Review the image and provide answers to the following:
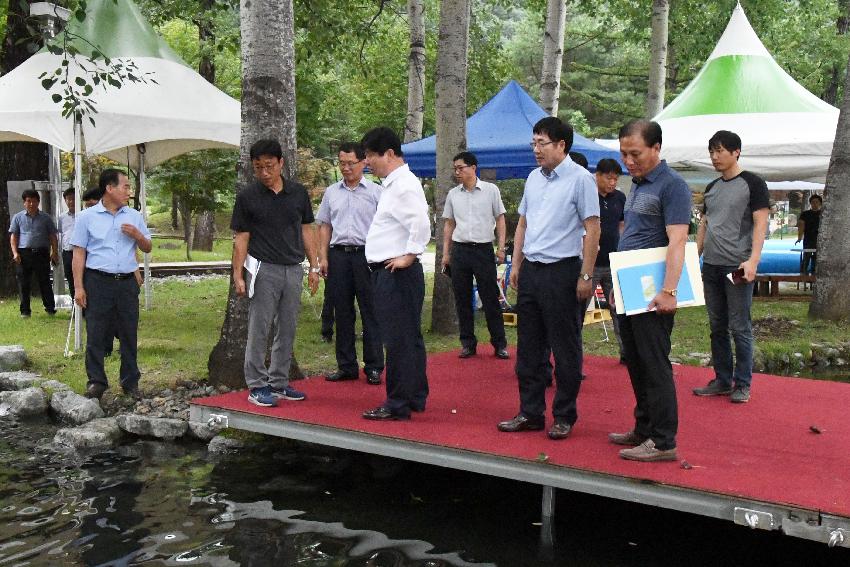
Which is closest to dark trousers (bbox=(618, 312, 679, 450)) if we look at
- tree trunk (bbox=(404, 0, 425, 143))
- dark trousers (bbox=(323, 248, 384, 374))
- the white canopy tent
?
dark trousers (bbox=(323, 248, 384, 374))

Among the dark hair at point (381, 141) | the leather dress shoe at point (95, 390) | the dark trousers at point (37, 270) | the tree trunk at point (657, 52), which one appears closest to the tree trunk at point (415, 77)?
the tree trunk at point (657, 52)

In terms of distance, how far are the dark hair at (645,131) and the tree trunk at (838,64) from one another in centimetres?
2791

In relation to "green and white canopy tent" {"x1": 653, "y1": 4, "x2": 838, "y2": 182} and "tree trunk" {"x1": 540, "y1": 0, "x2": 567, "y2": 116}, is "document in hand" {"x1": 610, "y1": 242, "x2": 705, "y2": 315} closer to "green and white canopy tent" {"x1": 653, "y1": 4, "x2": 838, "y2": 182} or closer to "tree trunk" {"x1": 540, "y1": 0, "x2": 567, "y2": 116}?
"green and white canopy tent" {"x1": 653, "y1": 4, "x2": 838, "y2": 182}

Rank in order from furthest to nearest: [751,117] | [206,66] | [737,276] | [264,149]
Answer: [206,66], [751,117], [737,276], [264,149]

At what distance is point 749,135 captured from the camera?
14.2m

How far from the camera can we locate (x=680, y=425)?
6.10 meters

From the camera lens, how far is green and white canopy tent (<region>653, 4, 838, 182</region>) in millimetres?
13859

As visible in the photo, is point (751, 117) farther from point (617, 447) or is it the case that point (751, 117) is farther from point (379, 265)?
point (617, 447)

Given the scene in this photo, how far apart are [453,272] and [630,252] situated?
3.73 meters

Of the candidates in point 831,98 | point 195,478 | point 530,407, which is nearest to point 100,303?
point 195,478

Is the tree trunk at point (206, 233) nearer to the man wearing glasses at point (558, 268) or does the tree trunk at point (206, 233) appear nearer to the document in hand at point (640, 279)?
the man wearing glasses at point (558, 268)

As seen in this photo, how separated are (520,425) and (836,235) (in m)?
8.34

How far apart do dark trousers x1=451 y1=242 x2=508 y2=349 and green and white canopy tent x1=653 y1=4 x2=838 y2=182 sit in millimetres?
6757

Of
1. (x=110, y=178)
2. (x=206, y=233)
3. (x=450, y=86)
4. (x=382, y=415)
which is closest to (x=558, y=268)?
(x=382, y=415)
